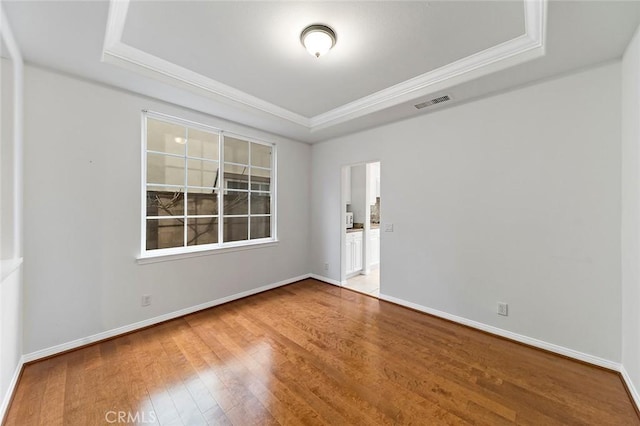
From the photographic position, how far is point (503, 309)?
2.71 m

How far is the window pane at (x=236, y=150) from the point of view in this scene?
12.3 ft

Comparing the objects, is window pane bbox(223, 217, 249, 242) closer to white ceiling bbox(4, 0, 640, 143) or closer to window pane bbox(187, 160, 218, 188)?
window pane bbox(187, 160, 218, 188)

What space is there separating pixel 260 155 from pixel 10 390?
352cm

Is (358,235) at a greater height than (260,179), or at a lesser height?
lesser

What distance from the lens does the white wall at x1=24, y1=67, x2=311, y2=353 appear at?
7.42 feet

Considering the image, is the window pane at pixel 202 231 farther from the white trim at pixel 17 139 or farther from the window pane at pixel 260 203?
the white trim at pixel 17 139

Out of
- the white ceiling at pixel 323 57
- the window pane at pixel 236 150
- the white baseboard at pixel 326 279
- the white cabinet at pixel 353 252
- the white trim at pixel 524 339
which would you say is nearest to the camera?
the white ceiling at pixel 323 57

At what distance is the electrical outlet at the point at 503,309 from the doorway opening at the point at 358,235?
1816mm

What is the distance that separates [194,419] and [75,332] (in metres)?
1.77

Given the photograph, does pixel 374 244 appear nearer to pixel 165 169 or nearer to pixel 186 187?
pixel 186 187

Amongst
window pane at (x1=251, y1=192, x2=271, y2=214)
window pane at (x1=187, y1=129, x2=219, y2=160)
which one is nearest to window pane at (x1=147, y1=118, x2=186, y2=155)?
window pane at (x1=187, y1=129, x2=219, y2=160)

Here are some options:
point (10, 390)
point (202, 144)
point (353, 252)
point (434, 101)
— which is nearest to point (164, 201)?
point (202, 144)

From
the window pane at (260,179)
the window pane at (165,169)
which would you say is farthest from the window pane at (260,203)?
the window pane at (165,169)

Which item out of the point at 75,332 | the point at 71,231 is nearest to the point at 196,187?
the point at 71,231
